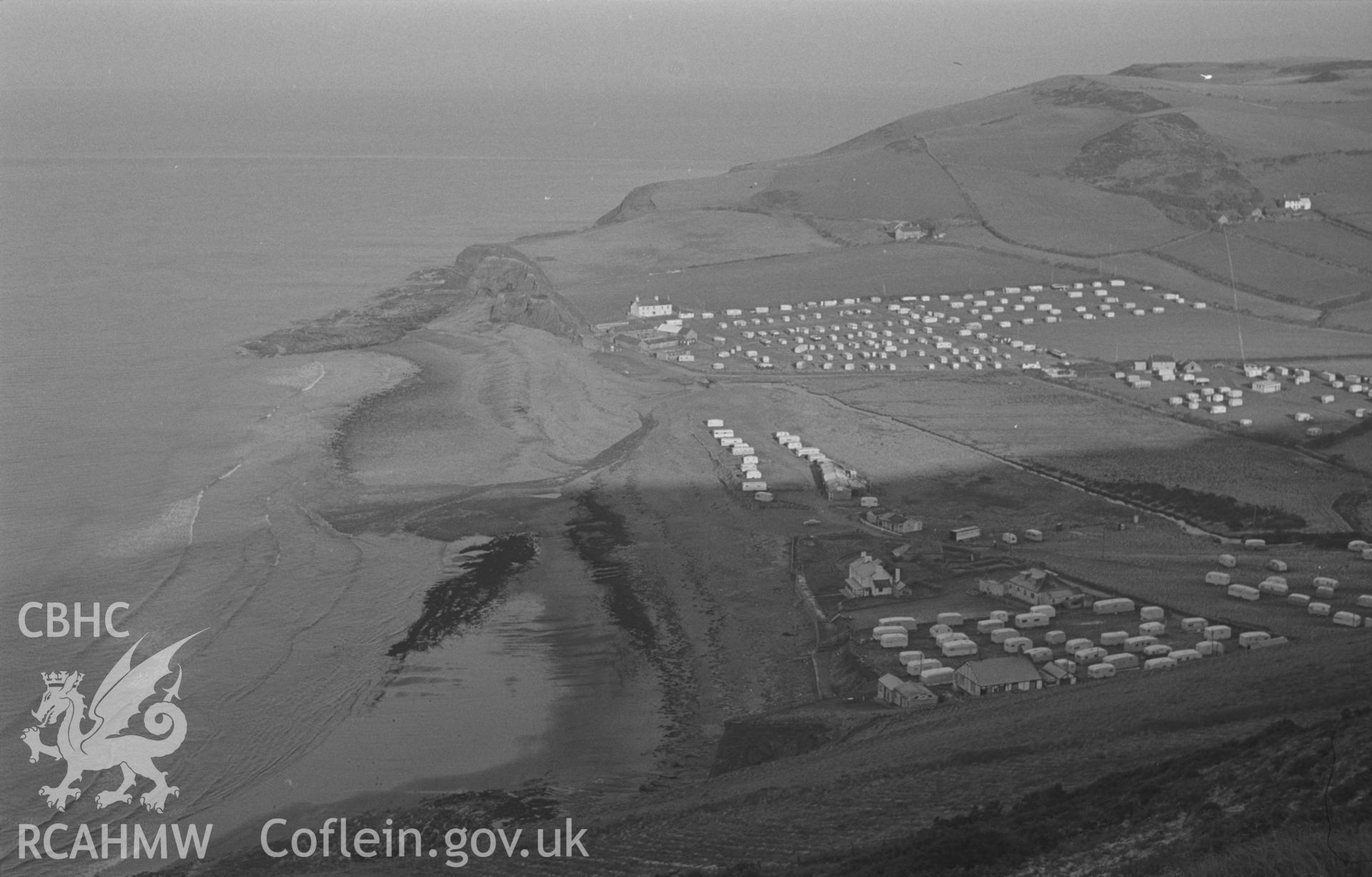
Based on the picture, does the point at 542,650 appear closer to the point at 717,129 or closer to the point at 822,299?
the point at 822,299

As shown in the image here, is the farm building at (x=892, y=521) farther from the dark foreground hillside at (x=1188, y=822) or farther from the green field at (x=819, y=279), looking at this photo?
the green field at (x=819, y=279)

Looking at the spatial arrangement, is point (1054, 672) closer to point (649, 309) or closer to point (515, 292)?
point (515, 292)

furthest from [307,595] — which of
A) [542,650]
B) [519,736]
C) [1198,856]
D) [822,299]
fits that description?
[822,299]

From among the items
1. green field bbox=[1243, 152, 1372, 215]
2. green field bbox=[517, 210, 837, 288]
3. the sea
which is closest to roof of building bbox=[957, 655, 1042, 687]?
the sea

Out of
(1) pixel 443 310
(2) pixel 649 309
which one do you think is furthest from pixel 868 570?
(1) pixel 443 310

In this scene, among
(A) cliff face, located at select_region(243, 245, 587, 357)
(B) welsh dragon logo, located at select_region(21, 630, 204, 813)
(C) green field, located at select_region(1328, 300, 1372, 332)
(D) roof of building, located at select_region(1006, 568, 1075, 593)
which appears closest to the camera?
(B) welsh dragon logo, located at select_region(21, 630, 204, 813)

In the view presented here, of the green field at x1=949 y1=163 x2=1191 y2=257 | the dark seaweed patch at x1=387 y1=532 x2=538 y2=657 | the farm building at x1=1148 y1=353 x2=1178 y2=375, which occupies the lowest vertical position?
the dark seaweed patch at x1=387 y1=532 x2=538 y2=657

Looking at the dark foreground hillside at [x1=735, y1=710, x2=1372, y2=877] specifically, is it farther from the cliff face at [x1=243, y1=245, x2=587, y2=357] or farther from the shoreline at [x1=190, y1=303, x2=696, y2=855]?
the cliff face at [x1=243, y1=245, x2=587, y2=357]
